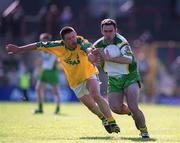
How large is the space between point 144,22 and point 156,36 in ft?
3.20

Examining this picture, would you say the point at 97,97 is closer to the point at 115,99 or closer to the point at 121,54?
the point at 115,99

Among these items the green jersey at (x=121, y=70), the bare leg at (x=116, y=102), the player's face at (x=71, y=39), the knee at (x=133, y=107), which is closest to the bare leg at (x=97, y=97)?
the bare leg at (x=116, y=102)

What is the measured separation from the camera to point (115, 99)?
48.4ft

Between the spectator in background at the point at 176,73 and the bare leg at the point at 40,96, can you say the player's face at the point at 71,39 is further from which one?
the spectator in background at the point at 176,73

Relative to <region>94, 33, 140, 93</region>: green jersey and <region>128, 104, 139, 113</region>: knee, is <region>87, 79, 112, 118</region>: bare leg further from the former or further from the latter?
<region>128, 104, 139, 113</region>: knee

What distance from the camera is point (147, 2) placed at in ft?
123

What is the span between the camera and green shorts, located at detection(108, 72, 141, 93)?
14477 mm

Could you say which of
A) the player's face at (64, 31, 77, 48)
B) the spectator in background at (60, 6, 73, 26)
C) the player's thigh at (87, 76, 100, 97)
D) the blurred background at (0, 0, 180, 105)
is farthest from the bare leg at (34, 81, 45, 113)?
the spectator in background at (60, 6, 73, 26)

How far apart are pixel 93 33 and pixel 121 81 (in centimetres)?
2075

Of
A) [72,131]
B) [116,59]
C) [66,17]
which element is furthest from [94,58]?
[66,17]

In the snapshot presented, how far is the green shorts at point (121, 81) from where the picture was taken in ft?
47.5

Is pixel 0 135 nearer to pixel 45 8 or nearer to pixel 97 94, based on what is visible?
pixel 97 94

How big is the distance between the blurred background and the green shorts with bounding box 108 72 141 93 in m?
19.6

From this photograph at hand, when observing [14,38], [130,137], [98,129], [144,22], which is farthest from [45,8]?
[130,137]
